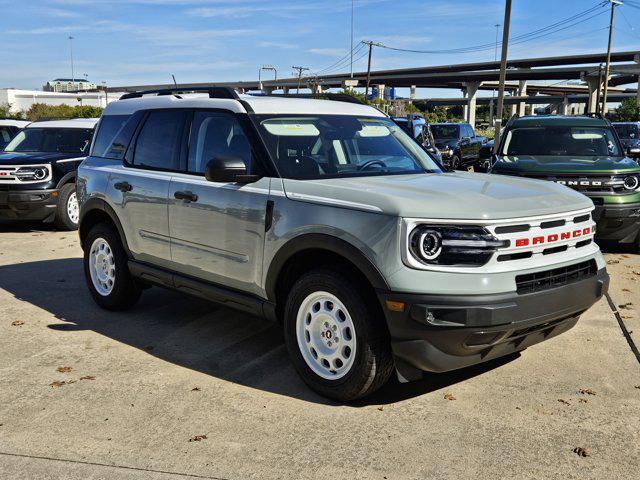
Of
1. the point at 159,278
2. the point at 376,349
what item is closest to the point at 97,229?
the point at 159,278

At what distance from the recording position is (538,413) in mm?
4008

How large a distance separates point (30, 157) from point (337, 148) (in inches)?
316

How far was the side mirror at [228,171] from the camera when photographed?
4.38 m

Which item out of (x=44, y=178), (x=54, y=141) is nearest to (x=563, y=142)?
(x=44, y=178)

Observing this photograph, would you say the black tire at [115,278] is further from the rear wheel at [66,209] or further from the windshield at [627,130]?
the windshield at [627,130]

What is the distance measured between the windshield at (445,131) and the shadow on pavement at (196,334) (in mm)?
20968

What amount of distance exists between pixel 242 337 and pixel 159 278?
833 millimetres

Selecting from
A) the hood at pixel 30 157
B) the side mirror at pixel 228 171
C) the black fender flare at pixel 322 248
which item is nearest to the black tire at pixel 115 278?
the side mirror at pixel 228 171

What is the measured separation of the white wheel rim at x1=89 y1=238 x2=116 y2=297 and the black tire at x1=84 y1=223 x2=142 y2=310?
25 mm

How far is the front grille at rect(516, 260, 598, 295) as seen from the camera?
3729 mm

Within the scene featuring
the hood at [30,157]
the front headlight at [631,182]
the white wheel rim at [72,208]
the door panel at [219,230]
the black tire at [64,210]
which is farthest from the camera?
the white wheel rim at [72,208]

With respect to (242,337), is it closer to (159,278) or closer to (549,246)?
(159,278)

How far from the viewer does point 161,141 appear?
18.1ft

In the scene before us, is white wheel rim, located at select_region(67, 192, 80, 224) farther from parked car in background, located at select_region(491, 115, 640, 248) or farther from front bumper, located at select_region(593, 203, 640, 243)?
front bumper, located at select_region(593, 203, 640, 243)
